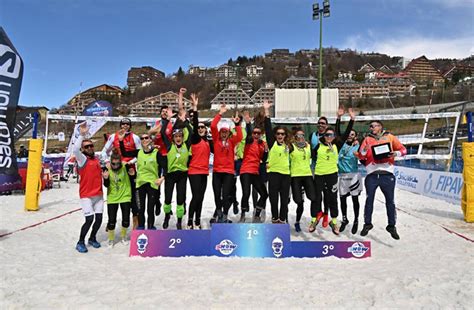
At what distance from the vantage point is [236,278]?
368 centimetres

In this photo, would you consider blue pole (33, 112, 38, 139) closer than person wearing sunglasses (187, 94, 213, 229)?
No

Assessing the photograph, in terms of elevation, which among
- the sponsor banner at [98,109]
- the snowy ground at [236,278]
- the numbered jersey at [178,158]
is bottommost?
the snowy ground at [236,278]

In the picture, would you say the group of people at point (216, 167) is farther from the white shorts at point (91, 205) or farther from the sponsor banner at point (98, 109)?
the sponsor banner at point (98, 109)

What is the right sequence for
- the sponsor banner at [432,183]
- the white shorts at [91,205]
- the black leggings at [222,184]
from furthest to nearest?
the sponsor banner at [432,183]
the black leggings at [222,184]
the white shorts at [91,205]

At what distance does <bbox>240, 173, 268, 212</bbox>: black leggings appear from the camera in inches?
221

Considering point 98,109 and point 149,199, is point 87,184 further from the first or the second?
point 98,109

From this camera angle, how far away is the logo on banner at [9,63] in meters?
7.73

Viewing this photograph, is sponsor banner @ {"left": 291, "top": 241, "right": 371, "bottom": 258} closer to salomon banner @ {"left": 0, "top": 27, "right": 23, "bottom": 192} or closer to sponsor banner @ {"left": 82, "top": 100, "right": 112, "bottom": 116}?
salomon banner @ {"left": 0, "top": 27, "right": 23, "bottom": 192}

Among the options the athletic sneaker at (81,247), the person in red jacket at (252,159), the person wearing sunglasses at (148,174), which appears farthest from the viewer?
the person in red jacket at (252,159)

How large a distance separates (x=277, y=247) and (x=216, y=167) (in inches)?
60.7

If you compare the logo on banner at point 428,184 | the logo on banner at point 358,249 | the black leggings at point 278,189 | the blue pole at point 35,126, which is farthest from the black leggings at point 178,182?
the logo on banner at point 428,184

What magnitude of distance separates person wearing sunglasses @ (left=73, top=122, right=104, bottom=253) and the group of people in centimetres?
1

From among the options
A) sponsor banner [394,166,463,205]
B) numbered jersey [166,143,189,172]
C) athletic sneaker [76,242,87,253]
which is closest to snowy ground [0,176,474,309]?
athletic sneaker [76,242,87,253]

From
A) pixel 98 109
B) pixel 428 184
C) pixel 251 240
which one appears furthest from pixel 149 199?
pixel 98 109
